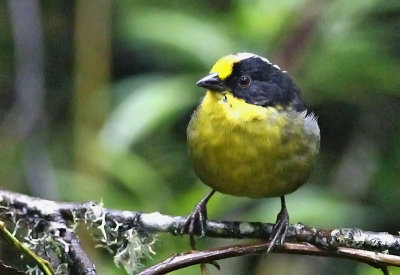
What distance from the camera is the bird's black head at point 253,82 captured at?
252 cm

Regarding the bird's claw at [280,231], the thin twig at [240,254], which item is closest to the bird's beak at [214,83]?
the bird's claw at [280,231]

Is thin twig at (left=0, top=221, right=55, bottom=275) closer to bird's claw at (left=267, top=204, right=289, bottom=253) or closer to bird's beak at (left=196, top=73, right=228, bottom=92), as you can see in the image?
bird's claw at (left=267, top=204, right=289, bottom=253)

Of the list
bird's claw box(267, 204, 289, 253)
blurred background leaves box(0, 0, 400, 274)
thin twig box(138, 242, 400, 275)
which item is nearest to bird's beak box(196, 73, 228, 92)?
bird's claw box(267, 204, 289, 253)

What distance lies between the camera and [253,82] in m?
2.55

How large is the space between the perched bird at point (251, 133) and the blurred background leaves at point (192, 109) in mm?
516

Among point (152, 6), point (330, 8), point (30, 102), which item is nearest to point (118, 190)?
point (30, 102)

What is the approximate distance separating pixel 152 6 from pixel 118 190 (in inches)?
64.5

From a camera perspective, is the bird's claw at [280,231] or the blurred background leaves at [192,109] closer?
the bird's claw at [280,231]

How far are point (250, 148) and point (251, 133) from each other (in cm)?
6

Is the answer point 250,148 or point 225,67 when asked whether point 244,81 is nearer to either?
point 225,67

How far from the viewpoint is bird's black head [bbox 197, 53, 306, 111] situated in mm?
2521

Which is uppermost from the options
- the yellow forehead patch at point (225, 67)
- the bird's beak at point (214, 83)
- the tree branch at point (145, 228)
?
the yellow forehead patch at point (225, 67)

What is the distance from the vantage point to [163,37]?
3.74 m

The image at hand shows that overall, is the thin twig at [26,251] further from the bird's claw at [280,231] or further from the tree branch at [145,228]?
the bird's claw at [280,231]
